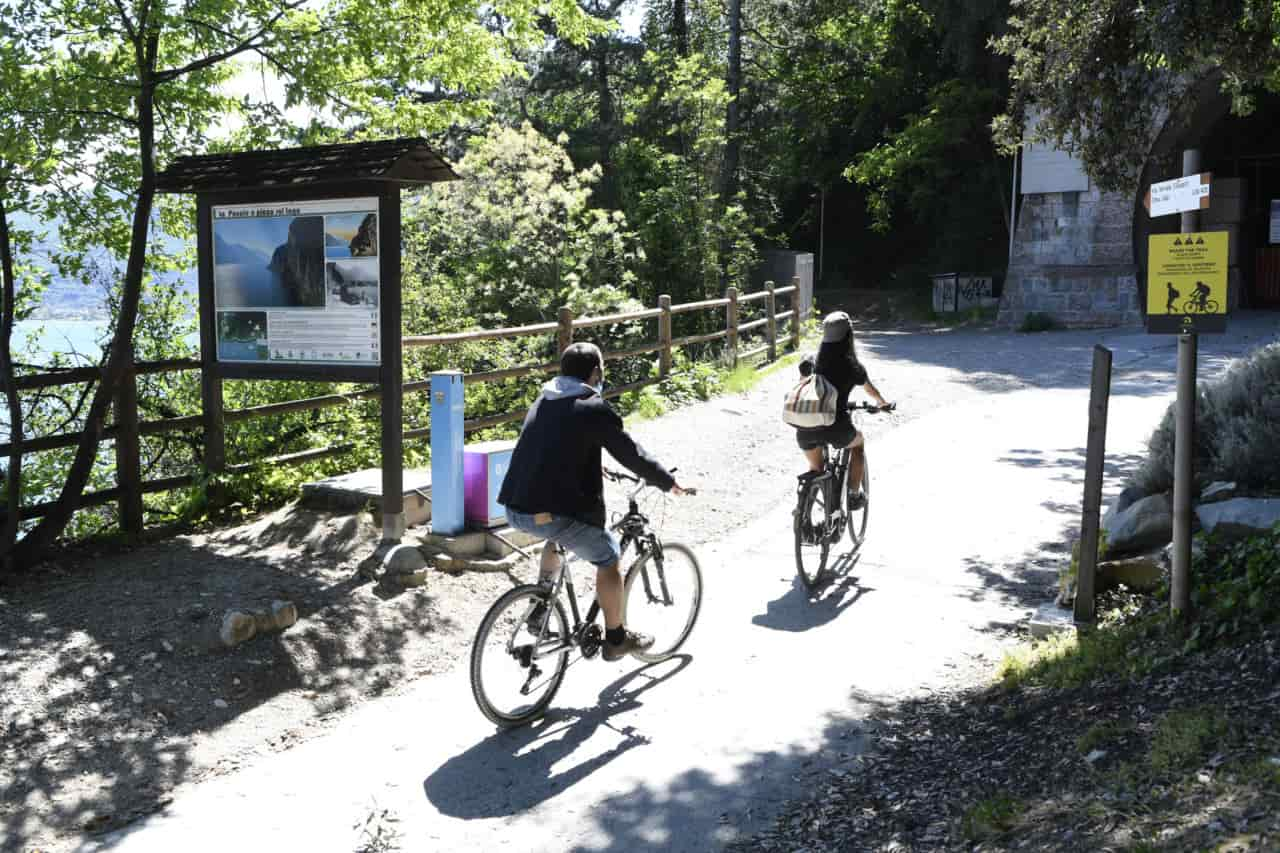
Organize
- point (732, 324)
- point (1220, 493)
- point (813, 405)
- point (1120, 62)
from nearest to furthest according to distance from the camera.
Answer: point (1220, 493) → point (1120, 62) → point (813, 405) → point (732, 324)

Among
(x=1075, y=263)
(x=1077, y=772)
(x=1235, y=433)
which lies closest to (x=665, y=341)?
(x=1235, y=433)

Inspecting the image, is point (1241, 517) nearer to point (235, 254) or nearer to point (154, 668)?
point (154, 668)

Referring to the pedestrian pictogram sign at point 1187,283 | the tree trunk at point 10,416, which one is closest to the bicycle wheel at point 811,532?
the pedestrian pictogram sign at point 1187,283

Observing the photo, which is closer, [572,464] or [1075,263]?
[572,464]

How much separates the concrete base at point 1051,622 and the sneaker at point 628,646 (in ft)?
7.08

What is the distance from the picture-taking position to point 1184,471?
5938 mm

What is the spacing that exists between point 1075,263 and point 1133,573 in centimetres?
2055

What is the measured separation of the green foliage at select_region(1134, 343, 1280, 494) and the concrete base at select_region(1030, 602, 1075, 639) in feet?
3.79

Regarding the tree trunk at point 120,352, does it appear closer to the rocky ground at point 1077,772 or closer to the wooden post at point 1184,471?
the rocky ground at point 1077,772

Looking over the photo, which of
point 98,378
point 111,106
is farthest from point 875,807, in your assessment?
point 111,106

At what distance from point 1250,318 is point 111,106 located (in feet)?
74.4

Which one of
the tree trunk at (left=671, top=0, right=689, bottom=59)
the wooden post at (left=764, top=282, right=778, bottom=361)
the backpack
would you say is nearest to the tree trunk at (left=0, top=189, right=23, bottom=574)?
the backpack

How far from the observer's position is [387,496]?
27.3 ft

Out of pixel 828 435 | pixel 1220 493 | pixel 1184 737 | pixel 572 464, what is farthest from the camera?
pixel 828 435
